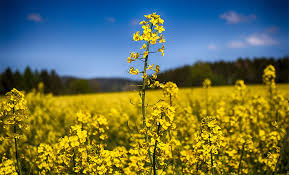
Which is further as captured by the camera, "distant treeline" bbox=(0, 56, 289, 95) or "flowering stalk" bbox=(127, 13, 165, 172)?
"distant treeline" bbox=(0, 56, 289, 95)

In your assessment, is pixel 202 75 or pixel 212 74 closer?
pixel 202 75

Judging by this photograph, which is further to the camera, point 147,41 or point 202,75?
point 202,75

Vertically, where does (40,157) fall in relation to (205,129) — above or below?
below

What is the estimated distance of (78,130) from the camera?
324 cm

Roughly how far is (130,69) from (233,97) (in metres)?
5.41

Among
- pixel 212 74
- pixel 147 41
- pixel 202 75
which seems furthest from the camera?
pixel 212 74

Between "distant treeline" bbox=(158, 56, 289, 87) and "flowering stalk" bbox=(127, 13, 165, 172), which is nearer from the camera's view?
"flowering stalk" bbox=(127, 13, 165, 172)

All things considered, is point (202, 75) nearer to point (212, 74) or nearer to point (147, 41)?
point (212, 74)

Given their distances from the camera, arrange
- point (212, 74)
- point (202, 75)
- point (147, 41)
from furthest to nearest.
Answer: point (212, 74)
point (202, 75)
point (147, 41)

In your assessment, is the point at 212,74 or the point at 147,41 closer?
the point at 147,41

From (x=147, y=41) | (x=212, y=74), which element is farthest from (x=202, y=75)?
(x=147, y=41)

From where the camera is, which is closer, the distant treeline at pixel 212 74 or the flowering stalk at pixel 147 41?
the flowering stalk at pixel 147 41

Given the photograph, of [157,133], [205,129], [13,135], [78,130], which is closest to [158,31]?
[157,133]

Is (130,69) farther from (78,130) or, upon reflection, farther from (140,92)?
(78,130)
